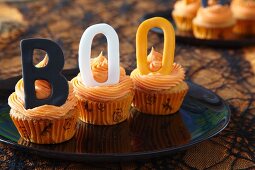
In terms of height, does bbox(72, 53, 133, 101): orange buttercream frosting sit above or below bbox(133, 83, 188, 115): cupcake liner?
above

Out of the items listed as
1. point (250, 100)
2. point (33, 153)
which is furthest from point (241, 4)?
point (33, 153)

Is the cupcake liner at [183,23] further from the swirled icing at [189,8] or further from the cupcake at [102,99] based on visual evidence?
the cupcake at [102,99]

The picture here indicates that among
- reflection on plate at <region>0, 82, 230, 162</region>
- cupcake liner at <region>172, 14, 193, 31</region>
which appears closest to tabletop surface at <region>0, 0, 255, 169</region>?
reflection on plate at <region>0, 82, 230, 162</region>

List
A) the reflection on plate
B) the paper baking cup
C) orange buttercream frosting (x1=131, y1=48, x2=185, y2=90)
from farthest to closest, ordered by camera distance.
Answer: orange buttercream frosting (x1=131, y1=48, x2=185, y2=90) → the paper baking cup → the reflection on plate

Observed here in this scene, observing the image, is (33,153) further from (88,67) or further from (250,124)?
(250,124)

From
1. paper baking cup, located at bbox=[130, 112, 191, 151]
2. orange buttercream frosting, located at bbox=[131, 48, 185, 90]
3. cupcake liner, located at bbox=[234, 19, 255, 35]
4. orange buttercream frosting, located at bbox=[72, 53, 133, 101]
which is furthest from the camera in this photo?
cupcake liner, located at bbox=[234, 19, 255, 35]

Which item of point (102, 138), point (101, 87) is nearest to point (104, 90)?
point (101, 87)

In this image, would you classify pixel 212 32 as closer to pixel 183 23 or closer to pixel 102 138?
pixel 183 23

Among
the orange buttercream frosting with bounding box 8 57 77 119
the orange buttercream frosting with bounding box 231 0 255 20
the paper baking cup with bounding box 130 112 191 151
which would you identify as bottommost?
the orange buttercream frosting with bounding box 231 0 255 20

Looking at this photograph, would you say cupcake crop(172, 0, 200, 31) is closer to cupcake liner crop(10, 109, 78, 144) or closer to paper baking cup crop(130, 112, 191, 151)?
paper baking cup crop(130, 112, 191, 151)
